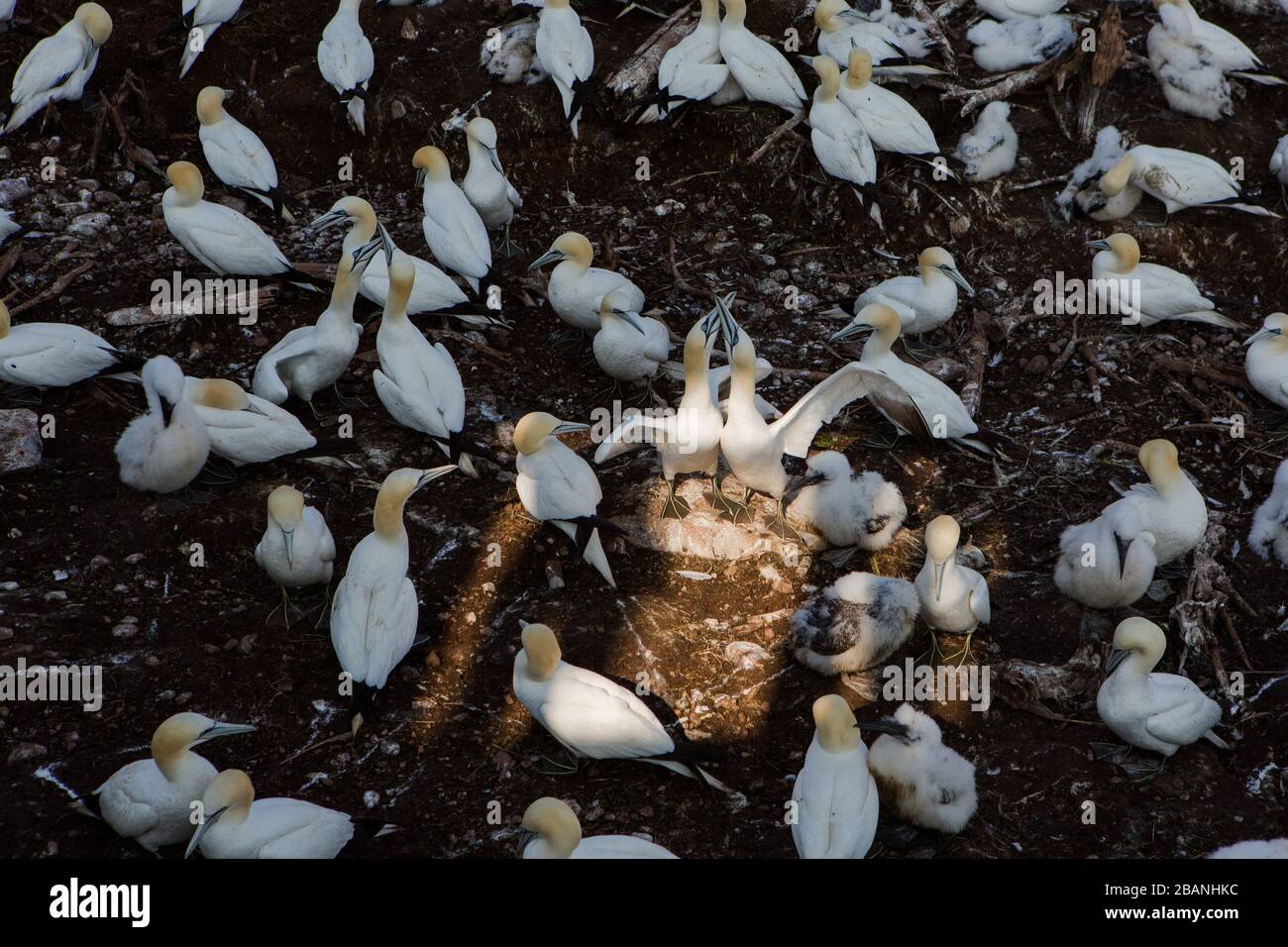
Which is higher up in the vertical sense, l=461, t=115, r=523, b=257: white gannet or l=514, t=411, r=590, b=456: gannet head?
l=461, t=115, r=523, b=257: white gannet

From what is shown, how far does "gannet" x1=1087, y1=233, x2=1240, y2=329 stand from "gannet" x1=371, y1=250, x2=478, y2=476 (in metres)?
3.63

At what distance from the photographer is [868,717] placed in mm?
5078

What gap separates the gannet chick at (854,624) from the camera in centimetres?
512

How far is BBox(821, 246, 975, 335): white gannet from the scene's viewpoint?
22.1 ft

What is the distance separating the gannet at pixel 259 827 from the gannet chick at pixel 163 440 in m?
1.85

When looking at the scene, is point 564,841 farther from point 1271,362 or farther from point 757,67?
point 757,67

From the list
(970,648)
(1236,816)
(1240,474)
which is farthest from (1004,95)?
(1236,816)

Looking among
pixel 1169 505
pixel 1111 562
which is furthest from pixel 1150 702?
pixel 1169 505

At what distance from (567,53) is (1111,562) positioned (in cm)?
480

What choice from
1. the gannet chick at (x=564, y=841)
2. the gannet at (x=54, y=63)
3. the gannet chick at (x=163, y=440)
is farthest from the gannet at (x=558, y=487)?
the gannet at (x=54, y=63)

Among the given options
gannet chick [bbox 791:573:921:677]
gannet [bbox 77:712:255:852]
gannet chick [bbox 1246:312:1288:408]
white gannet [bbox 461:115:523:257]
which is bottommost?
gannet [bbox 77:712:255:852]

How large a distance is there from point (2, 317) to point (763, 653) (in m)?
4.11

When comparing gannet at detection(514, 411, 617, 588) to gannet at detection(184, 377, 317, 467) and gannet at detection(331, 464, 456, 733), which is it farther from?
gannet at detection(184, 377, 317, 467)

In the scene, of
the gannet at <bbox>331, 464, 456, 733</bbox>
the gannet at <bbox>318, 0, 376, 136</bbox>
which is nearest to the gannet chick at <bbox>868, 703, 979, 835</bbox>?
the gannet at <bbox>331, 464, 456, 733</bbox>
